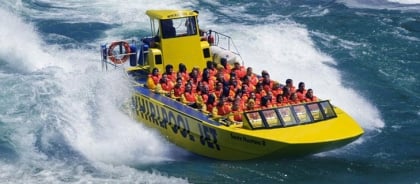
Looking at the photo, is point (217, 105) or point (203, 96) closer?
point (217, 105)

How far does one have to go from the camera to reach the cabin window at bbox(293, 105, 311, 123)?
21.1 metres

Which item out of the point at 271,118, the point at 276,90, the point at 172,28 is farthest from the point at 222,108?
the point at 172,28

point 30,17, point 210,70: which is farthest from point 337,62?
point 30,17

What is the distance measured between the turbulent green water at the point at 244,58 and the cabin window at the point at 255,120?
904 mm

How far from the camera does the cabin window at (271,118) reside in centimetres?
2073

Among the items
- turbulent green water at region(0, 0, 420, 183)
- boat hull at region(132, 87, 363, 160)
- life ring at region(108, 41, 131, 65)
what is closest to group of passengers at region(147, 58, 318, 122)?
boat hull at region(132, 87, 363, 160)

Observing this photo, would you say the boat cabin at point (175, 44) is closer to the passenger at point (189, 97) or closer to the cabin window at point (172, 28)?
the cabin window at point (172, 28)

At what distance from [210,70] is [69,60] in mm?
7495

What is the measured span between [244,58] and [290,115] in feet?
31.7

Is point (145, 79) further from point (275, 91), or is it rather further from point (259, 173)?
point (259, 173)

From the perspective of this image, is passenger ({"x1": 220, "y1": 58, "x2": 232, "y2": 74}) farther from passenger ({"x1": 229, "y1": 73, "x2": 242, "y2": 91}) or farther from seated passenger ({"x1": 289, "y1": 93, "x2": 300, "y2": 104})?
seated passenger ({"x1": 289, "y1": 93, "x2": 300, "y2": 104})

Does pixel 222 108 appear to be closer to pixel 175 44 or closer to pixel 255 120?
pixel 255 120

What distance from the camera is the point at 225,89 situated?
2248 centimetres

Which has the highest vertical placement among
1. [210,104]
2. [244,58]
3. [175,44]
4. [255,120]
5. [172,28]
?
[172,28]
